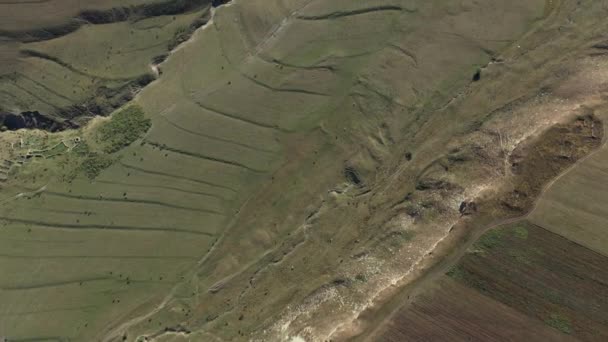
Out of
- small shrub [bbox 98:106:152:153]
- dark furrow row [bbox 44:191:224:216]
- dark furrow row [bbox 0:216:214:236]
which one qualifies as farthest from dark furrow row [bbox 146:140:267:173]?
dark furrow row [bbox 0:216:214:236]

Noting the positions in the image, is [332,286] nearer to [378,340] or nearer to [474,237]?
[378,340]

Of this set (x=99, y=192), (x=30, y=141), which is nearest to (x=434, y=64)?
(x=99, y=192)

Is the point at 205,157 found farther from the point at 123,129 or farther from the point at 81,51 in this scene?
the point at 81,51

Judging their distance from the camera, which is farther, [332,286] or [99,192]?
[99,192]

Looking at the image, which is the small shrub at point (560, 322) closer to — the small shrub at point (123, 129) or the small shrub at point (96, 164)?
the small shrub at point (123, 129)

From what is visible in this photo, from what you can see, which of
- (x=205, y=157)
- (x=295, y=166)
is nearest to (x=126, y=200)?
(x=205, y=157)

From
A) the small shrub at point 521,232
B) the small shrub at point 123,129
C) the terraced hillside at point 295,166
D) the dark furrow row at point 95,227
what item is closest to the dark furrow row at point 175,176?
the terraced hillside at point 295,166

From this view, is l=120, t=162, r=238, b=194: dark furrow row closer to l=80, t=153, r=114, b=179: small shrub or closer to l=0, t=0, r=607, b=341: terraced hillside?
l=0, t=0, r=607, b=341: terraced hillside

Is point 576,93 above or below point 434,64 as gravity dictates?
below
